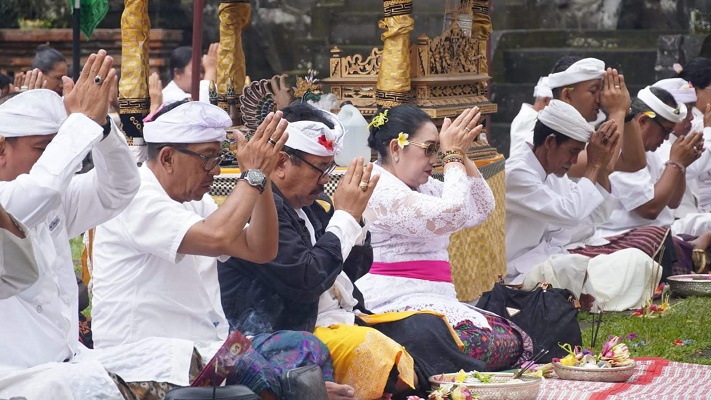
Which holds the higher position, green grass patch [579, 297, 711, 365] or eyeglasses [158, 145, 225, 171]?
eyeglasses [158, 145, 225, 171]

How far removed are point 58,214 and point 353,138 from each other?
2.73m

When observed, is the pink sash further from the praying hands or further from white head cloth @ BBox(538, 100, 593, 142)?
the praying hands

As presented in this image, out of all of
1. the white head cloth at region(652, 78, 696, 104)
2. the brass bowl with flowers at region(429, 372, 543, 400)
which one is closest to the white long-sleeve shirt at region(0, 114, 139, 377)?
the brass bowl with flowers at region(429, 372, 543, 400)

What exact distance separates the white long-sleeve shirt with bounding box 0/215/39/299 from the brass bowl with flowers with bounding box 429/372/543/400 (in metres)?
2.08

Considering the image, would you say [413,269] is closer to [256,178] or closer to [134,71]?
[256,178]

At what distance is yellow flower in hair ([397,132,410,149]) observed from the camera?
19.0 feet

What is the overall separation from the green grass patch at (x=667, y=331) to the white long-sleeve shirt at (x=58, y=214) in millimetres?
3052

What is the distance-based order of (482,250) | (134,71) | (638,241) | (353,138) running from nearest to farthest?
(353,138) < (482,250) < (134,71) < (638,241)

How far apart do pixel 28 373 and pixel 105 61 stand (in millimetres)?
1039

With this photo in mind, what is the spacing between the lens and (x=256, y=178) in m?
4.41

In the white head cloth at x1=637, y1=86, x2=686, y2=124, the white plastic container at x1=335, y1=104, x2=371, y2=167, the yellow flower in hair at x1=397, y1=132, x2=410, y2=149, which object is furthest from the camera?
the white head cloth at x1=637, y1=86, x2=686, y2=124

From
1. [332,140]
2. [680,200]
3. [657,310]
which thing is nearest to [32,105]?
[332,140]

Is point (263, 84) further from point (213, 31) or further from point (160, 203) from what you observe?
point (213, 31)

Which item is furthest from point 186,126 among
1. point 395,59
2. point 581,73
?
point 581,73
